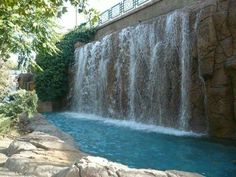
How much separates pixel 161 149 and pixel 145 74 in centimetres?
625

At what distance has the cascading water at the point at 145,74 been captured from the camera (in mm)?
13633

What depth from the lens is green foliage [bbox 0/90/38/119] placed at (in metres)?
12.5

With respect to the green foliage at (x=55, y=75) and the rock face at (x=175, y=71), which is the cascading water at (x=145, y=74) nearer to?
the rock face at (x=175, y=71)

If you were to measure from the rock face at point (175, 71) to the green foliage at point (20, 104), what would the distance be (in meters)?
4.41

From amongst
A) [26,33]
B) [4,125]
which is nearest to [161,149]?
[4,125]

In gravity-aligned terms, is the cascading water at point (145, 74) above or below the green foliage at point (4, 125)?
above

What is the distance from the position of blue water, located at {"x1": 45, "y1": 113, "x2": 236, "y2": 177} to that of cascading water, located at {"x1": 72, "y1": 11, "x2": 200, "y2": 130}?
1061 millimetres

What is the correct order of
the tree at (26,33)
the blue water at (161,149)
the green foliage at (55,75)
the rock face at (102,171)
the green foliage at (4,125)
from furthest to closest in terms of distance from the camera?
the green foliage at (55,75), the green foliage at (4,125), the blue water at (161,149), the tree at (26,33), the rock face at (102,171)

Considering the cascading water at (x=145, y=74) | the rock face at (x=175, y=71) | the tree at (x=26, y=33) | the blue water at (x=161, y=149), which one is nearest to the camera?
the tree at (x=26, y=33)

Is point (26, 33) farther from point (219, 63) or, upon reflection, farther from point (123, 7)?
point (123, 7)

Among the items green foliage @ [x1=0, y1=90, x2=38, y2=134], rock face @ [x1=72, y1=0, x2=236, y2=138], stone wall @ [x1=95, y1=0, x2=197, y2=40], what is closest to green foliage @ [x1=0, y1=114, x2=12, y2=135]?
green foliage @ [x1=0, y1=90, x2=38, y2=134]

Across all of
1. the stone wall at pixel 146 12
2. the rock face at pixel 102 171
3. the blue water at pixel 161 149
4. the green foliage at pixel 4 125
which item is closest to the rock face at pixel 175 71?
the blue water at pixel 161 149

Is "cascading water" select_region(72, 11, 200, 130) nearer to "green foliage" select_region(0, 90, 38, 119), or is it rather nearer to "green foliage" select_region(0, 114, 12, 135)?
"green foliage" select_region(0, 90, 38, 119)

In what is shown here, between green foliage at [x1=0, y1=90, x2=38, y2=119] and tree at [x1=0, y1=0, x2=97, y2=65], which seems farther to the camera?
green foliage at [x1=0, y1=90, x2=38, y2=119]
